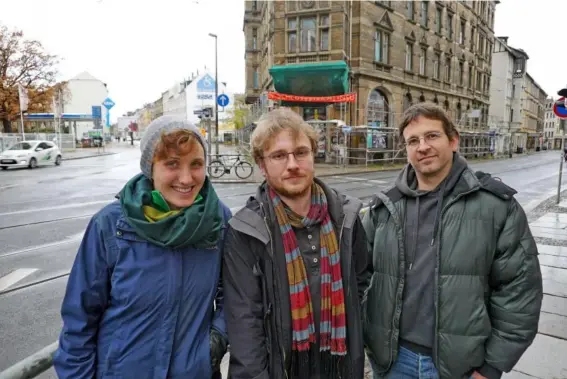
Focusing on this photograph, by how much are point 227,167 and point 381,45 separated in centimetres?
1674

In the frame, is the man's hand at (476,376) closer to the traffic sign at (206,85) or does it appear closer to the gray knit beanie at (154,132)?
the gray knit beanie at (154,132)

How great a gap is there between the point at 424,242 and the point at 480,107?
168 feet

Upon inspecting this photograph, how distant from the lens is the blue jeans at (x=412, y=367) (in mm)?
2018

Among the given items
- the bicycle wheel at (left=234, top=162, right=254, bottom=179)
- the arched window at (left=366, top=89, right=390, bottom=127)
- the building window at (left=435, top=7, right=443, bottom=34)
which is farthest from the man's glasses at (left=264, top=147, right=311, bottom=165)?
the building window at (left=435, top=7, right=443, bottom=34)

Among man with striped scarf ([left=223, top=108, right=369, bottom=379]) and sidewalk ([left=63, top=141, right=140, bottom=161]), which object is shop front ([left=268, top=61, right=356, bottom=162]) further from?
man with striped scarf ([left=223, top=108, right=369, bottom=379])

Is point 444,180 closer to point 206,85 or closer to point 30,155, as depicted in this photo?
point 30,155

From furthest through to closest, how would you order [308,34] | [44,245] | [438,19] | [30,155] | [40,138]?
[40,138]
[438,19]
[308,34]
[30,155]
[44,245]

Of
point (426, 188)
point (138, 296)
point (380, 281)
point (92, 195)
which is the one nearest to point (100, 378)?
point (138, 296)

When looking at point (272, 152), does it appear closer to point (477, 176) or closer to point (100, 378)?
point (477, 176)

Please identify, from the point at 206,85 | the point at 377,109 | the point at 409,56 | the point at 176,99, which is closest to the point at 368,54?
the point at 377,109

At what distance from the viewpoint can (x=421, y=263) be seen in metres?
2.02

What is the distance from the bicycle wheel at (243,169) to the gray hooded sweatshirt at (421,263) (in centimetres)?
1723

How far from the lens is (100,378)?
170 centimetres

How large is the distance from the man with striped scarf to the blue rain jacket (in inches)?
8.8
